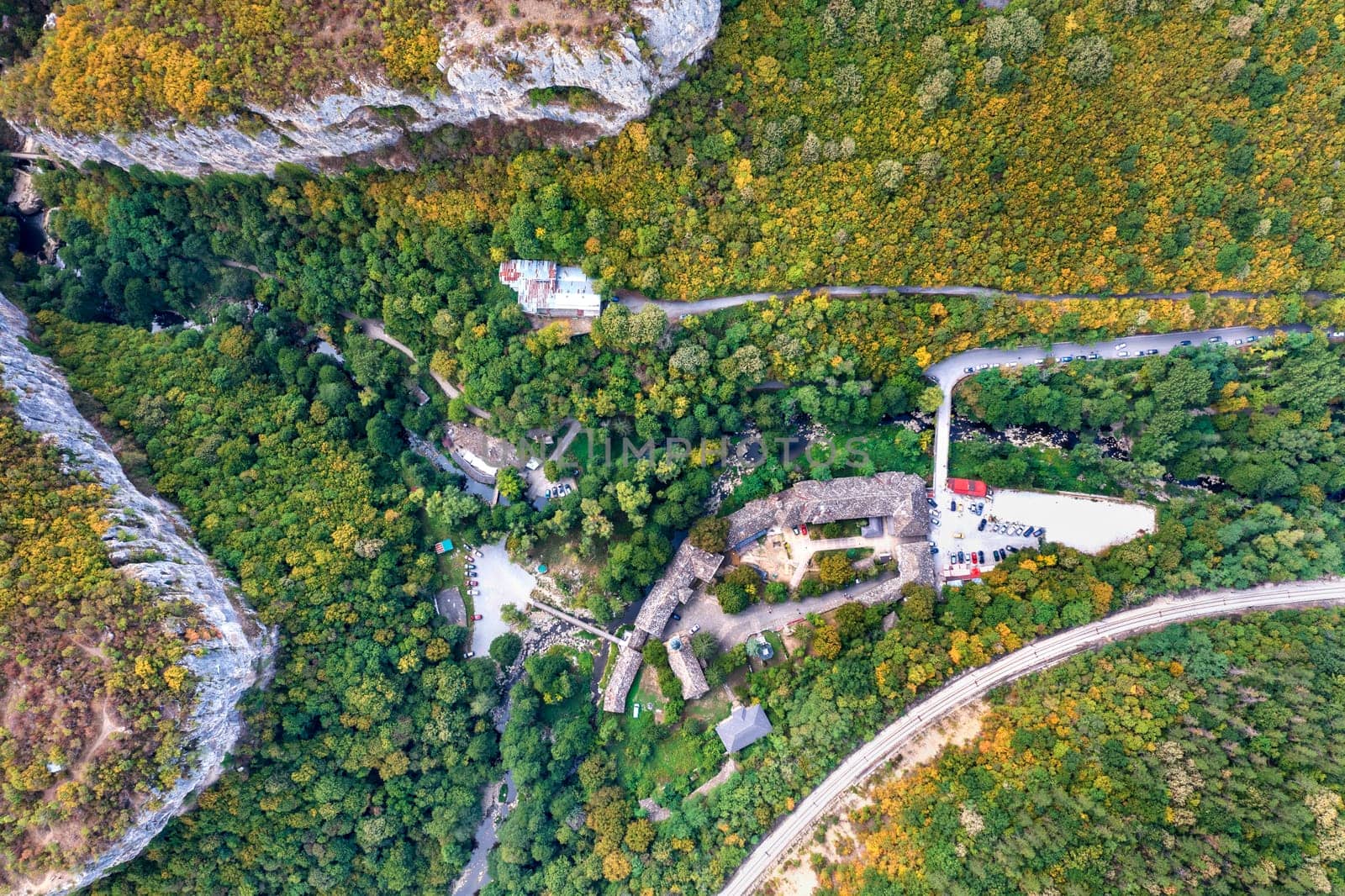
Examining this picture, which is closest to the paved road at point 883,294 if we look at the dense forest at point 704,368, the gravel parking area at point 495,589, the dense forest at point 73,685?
the dense forest at point 704,368

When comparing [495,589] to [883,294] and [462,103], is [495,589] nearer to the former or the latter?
[462,103]

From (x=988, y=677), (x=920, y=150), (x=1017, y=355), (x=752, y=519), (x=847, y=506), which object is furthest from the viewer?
(x=1017, y=355)

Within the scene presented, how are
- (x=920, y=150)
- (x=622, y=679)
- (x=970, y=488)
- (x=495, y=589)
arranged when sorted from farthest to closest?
1. (x=495, y=589)
2. (x=970, y=488)
3. (x=622, y=679)
4. (x=920, y=150)

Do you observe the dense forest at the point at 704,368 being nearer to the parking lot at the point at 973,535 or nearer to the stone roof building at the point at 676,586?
the stone roof building at the point at 676,586

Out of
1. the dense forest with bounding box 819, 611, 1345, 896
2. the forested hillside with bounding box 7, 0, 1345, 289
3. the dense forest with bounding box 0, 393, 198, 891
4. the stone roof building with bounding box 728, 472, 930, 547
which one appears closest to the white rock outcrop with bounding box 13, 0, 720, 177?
the forested hillside with bounding box 7, 0, 1345, 289

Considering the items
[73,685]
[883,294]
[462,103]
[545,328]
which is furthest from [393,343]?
[883,294]

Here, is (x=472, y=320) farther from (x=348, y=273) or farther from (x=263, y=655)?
(x=263, y=655)

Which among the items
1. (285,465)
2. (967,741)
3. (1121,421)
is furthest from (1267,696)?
(285,465)

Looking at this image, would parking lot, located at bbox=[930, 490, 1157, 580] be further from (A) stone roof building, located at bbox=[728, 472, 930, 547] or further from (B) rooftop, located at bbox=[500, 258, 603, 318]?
(B) rooftop, located at bbox=[500, 258, 603, 318]
